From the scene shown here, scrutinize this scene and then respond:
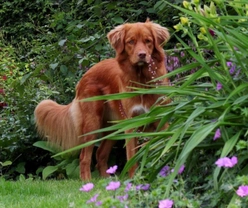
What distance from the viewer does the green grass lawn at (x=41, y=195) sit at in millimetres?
4359

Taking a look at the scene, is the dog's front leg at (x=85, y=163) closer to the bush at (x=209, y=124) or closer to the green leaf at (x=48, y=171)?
the green leaf at (x=48, y=171)

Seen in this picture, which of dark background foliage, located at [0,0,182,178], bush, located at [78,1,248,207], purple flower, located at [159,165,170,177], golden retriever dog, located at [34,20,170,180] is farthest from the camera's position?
dark background foliage, located at [0,0,182,178]

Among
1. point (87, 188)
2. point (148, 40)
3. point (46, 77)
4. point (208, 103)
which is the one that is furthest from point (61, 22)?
point (87, 188)

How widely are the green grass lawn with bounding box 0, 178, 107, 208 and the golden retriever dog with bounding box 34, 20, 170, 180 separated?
75 cm

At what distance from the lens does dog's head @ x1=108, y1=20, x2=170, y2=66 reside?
5758 mm

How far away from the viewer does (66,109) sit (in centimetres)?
660

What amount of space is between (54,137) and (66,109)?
33cm

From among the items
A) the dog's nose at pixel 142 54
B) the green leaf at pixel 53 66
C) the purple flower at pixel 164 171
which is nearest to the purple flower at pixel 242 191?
the purple flower at pixel 164 171

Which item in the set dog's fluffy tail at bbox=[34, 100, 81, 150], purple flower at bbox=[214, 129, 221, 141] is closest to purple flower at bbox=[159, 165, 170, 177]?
purple flower at bbox=[214, 129, 221, 141]

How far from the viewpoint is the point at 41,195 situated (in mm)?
5023

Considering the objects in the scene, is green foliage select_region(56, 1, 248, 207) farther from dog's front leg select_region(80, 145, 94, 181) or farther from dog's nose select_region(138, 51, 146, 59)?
dog's front leg select_region(80, 145, 94, 181)

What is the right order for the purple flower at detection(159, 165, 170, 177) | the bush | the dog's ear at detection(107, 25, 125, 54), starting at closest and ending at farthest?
the bush
the purple flower at detection(159, 165, 170, 177)
the dog's ear at detection(107, 25, 125, 54)

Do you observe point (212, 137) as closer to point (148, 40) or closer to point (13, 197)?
point (13, 197)

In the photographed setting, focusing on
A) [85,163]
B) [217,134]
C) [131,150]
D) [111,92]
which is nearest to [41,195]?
[131,150]
